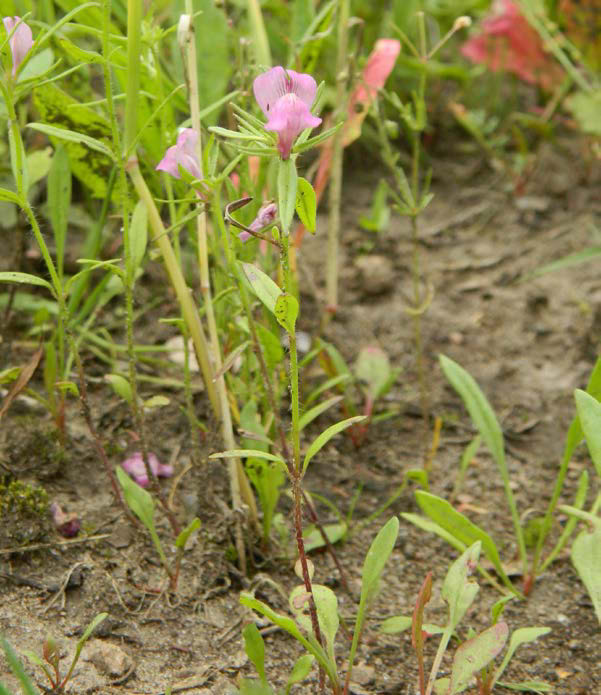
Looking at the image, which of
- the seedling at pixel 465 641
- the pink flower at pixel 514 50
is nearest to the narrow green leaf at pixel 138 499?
the seedling at pixel 465 641

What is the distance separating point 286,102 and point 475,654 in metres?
0.69

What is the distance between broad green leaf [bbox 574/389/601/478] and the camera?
118 centimetres

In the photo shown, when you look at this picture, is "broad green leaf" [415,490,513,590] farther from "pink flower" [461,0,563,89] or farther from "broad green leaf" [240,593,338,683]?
"pink flower" [461,0,563,89]

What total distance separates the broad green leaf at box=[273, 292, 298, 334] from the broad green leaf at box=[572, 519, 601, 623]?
581 millimetres

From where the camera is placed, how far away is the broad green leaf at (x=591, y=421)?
1181mm

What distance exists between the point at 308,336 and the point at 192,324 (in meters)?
0.68

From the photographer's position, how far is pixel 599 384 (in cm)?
132

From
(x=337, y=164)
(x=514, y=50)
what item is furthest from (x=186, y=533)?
(x=514, y=50)

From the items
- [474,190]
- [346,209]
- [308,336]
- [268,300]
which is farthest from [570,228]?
[268,300]

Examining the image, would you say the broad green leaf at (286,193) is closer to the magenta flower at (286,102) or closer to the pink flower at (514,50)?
the magenta flower at (286,102)

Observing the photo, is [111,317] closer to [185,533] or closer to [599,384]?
[185,533]

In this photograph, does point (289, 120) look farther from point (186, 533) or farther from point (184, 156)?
point (186, 533)

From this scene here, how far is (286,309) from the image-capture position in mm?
956

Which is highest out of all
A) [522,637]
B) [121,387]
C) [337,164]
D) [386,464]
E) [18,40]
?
[18,40]
